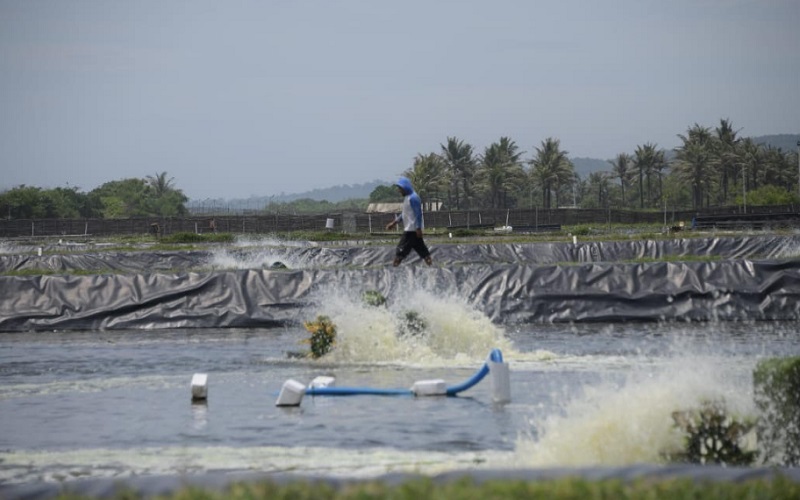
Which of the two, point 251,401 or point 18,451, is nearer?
point 18,451

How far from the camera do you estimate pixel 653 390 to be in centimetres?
1016

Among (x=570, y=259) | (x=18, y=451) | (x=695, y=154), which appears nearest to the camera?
(x=18, y=451)

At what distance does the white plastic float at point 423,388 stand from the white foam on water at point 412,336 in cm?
303

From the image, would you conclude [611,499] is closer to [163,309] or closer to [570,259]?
[163,309]

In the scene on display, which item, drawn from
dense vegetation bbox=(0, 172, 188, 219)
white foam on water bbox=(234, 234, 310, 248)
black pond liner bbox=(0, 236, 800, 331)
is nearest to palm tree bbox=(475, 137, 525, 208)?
dense vegetation bbox=(0, 172, 188, 219)

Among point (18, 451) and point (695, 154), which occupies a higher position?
point (695, 154)

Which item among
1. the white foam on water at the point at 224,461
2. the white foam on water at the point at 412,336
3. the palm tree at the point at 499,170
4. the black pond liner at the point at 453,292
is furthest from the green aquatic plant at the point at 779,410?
the palm tree at the point at 499,170

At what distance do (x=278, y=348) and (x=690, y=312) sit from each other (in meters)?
8.02

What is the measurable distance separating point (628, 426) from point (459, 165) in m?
157

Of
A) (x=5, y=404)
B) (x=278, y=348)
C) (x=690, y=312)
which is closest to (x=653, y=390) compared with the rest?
(x=5, y=404)

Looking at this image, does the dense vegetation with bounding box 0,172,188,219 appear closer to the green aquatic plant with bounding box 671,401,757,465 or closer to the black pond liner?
the black pond liner

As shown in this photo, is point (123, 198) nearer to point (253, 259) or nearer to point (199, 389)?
point (253, 259)

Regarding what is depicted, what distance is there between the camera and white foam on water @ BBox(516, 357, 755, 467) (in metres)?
9.27

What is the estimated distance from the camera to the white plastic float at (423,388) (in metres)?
12.8
